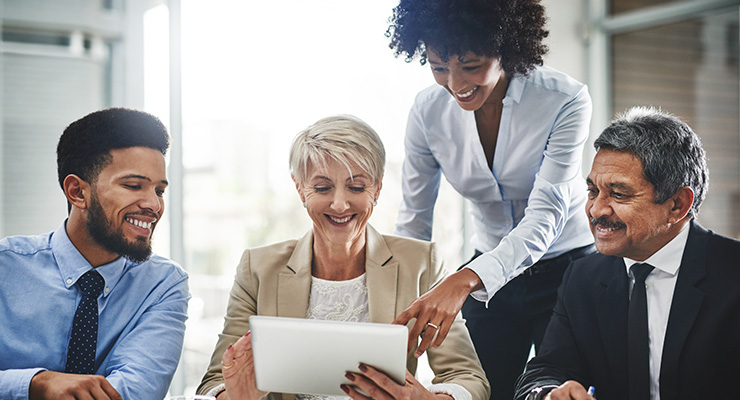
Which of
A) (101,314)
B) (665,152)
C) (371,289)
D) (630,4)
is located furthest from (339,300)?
(630,4)

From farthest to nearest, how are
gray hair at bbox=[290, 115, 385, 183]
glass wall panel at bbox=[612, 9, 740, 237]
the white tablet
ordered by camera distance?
glass wall panel at bbox=[612, 9, 740, 237]
gray hair at bbox=[290, 115, 385, 183]
the white tablet

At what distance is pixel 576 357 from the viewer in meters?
2.01

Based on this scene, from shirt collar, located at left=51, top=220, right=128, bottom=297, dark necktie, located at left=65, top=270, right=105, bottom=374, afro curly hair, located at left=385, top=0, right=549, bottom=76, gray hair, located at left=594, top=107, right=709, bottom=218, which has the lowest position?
dark necktie, located at left=65, top=270, right=105, bottom=374

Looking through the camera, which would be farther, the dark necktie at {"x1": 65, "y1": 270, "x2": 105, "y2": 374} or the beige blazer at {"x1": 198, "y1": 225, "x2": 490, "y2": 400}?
the beige blazer at {"x1": 198, "y1": 225, "x2": 490, "y2": 400}

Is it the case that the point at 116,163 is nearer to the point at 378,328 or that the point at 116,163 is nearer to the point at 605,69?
the point at 378,328

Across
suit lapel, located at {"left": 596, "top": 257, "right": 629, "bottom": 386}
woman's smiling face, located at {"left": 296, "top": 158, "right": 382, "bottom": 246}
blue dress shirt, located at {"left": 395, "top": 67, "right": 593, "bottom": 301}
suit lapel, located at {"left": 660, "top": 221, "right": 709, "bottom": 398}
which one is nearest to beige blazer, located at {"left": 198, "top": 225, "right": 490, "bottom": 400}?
woman's smiling face, located at {"left": 296, "top": 158, "right": 382, "bottom": 246}

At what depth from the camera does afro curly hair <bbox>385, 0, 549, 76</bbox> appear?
204 cm

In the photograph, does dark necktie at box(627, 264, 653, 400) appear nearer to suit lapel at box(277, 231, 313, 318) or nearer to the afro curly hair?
the afro curly hair

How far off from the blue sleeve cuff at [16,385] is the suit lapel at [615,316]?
151 cm

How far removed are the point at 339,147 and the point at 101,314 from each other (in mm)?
814

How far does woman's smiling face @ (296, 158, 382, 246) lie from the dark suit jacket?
2.18 ft

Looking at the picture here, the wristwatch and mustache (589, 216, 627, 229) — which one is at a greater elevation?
mustache (589, 216, 627, 229)

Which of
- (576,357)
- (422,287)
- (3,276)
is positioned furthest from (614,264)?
(3,276)

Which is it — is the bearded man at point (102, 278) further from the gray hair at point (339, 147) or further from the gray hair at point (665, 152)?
the gray hair at point (665, 152)
